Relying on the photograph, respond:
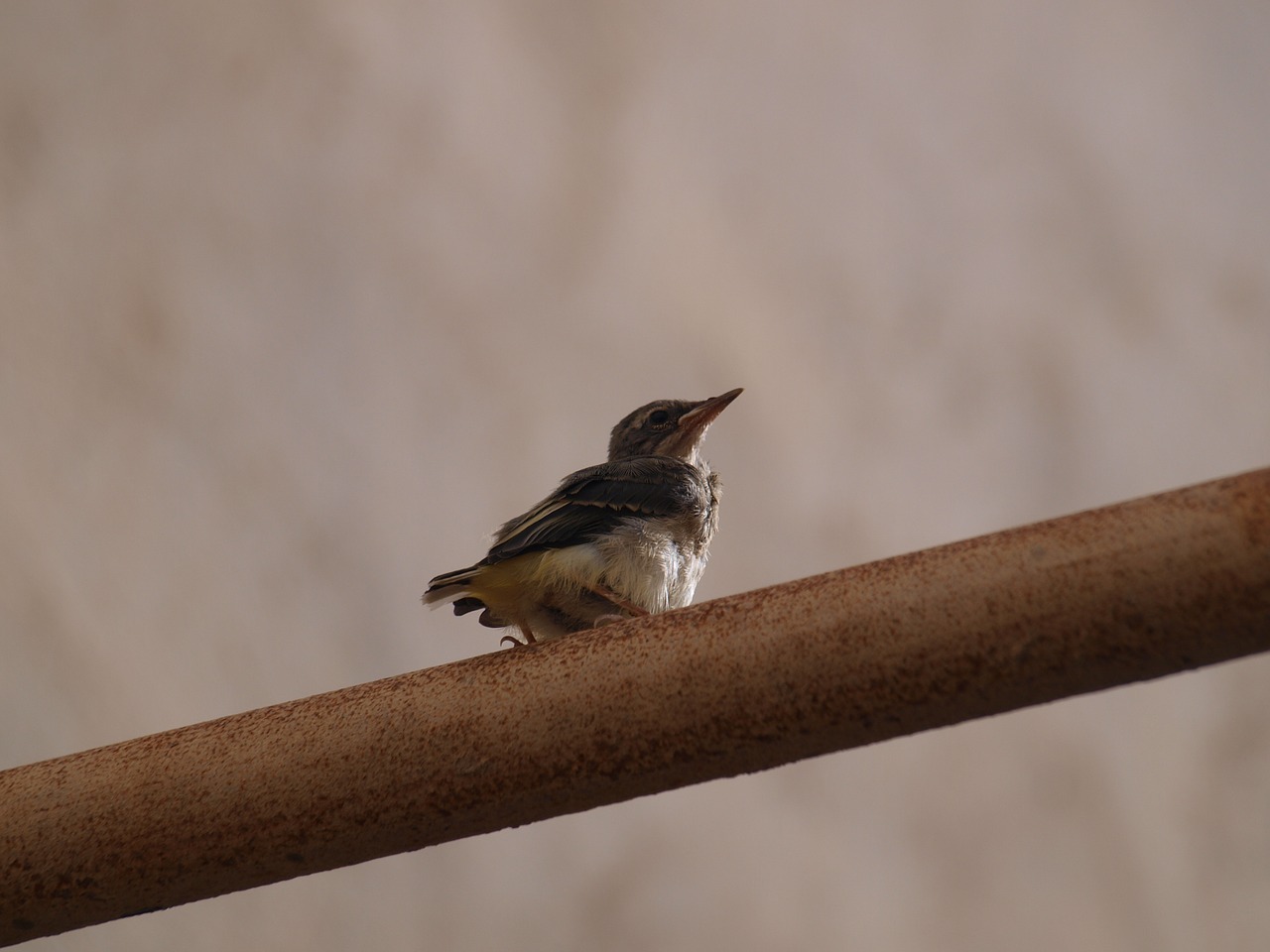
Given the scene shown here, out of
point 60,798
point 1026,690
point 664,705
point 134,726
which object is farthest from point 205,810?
point 134,726

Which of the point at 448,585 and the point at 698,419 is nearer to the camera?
the point at 448,585

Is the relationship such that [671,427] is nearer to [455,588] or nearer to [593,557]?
[593,557]

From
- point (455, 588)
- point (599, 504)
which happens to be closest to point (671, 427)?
point (599, 504)

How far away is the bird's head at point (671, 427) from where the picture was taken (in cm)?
501

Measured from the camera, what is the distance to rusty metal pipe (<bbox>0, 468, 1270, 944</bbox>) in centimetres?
219

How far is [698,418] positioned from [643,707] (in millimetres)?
2704

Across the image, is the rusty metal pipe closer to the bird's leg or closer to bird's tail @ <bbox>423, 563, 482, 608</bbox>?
bird's tail @ <bbox>423, 563, 482, 608</bbox>

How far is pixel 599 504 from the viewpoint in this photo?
12.6 ft

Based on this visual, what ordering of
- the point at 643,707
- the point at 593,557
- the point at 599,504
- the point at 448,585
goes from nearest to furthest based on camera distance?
the point at 643,707 → the point at 448,585 → the point at 593,557 → the point at 599,504

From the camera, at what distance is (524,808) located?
2.48 meters

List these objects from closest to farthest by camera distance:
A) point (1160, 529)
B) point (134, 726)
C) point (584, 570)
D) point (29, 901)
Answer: point (1160, 529) < point (29, 901) < point (584, 570) < point (134, 726)

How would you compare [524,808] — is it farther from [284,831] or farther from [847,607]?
[847,607]

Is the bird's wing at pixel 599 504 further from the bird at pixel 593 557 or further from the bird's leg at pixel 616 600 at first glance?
the bird's leg at pixel 616 600

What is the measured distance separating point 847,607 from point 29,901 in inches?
72.3
